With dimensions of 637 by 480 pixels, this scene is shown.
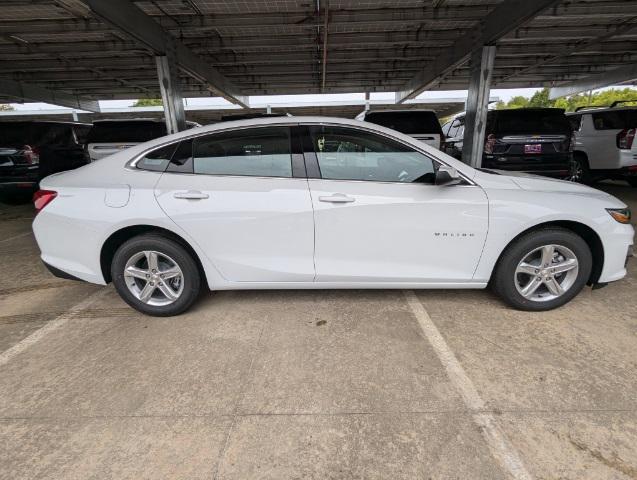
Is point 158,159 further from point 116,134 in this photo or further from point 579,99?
point 579,99

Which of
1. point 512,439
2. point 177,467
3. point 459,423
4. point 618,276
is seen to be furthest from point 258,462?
point 618,276

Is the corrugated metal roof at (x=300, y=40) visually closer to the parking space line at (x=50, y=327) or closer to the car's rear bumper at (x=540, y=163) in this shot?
the car's rear bumper at (x=540, y=163)

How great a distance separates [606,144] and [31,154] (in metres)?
11.4

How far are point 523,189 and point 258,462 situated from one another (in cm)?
266

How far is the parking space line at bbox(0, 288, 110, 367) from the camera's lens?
107 inches

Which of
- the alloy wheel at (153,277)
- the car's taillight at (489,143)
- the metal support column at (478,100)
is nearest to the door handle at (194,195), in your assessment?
the alloy wheel at (153,277)

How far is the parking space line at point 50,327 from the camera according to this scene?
2715 millimetres

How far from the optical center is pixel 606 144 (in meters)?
7.75

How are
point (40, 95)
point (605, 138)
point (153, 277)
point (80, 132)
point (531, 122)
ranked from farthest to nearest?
point (40, 95)
point (80, 132)
point (605, 138)
point (531, 122)
point (153, 277)

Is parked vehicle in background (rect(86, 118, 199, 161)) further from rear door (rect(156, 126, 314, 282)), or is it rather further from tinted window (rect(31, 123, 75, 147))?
rear door (rect(156, 126, 314, 282))

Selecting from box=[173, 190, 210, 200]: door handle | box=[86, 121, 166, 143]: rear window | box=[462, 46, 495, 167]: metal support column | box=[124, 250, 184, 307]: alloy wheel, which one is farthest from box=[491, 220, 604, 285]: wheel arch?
box=[86, 121, 166, 143]: rear window

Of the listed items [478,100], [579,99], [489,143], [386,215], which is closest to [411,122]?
[478,100]

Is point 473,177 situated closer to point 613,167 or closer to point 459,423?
point 459,423

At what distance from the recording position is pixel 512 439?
73.5 inches
